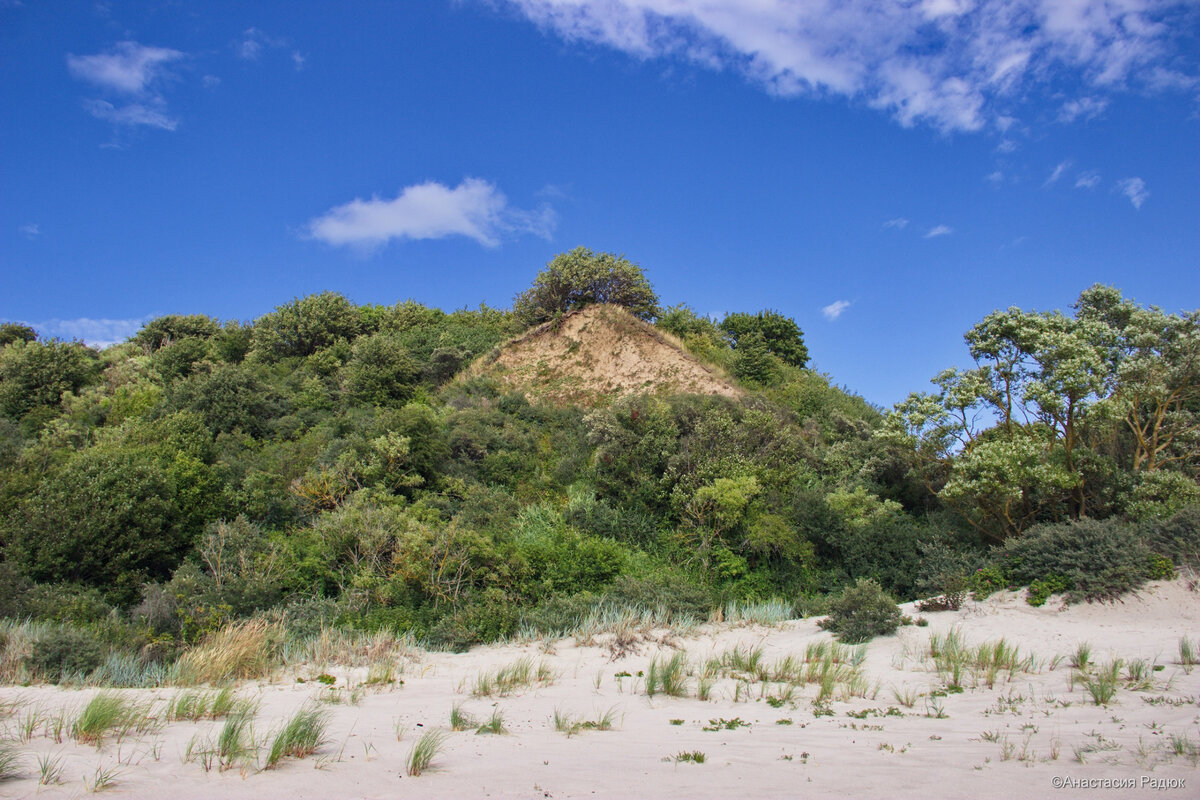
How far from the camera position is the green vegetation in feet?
37.5

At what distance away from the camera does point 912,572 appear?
1506 centimetres

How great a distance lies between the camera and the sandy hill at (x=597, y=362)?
27.4 m

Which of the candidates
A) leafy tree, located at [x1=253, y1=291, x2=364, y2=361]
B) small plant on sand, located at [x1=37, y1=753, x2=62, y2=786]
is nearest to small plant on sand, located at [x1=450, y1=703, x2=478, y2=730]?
small plant on sand, located at [x1=37, y1=753, x2=62, y2=786]

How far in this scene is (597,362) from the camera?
95.6 ft

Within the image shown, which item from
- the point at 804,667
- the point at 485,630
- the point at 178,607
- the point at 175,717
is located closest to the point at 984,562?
the point at 804,667

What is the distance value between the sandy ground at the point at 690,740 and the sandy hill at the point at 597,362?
1789cm

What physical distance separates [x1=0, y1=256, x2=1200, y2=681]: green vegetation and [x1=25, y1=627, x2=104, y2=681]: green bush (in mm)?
54

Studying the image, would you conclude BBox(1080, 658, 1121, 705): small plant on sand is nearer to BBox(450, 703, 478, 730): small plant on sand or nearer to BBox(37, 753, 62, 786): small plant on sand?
BBox(450, 703, 478, 730): small plant on sand

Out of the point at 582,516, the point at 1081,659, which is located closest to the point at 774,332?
the point at 582,516

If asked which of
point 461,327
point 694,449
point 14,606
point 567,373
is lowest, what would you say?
point 14,606

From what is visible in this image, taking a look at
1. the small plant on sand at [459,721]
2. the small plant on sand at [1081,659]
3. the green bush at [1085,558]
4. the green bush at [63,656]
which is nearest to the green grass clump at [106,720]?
the small plant on sand at [459,721]

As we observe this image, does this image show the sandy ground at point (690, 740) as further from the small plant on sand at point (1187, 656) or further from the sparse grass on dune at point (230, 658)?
the sparse grass on dune at point (230, 658)

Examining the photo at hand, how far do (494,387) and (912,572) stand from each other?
59.6 ft

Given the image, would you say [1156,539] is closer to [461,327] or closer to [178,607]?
[178,607]
